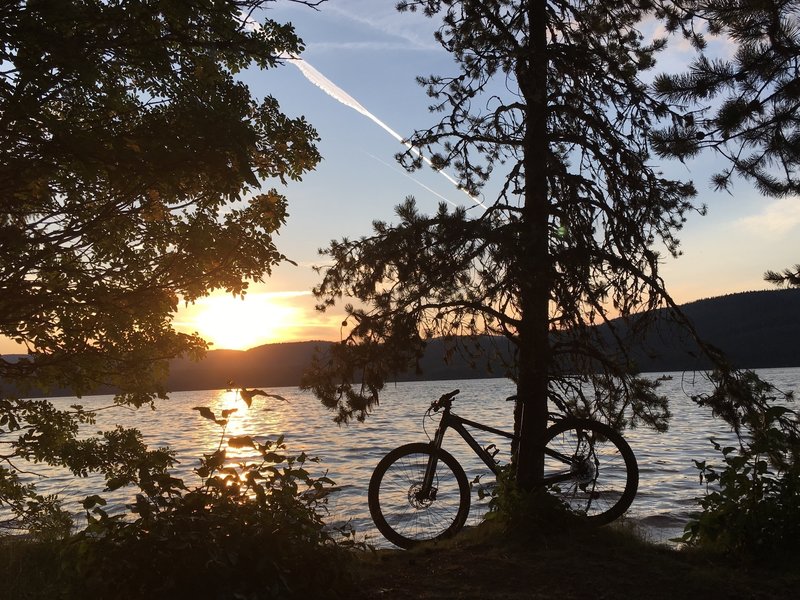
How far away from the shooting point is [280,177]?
6.19m

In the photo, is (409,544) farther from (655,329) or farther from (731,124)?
(731,124)

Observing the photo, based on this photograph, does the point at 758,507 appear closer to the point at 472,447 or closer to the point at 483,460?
the point at 483,460

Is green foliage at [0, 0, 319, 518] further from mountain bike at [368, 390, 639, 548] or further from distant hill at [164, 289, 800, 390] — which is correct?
distant hill at [164, 289, 800, 390]

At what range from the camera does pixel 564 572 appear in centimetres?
557

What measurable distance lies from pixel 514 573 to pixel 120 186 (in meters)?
4.97

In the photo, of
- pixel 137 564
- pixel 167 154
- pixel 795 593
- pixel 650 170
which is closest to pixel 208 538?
pixel 137 564

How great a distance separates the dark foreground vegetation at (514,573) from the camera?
15.1 ft

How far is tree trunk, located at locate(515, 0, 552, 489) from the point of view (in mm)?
7008

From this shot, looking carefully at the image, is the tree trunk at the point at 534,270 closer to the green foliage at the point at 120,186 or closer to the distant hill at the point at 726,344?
the green foliage at the point at 120,186

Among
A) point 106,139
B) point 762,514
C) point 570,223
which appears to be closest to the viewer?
point 106,139

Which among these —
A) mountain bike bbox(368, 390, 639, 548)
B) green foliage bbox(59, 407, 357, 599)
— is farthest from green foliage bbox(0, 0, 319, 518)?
mountain bike bbox(368, 390, 639, 548)

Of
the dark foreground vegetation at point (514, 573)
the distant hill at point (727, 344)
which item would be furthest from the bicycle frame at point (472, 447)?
the distant hill at point (727, 344)

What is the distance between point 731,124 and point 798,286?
207 centimetres

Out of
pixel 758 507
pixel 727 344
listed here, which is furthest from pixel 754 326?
pixel 758 507
